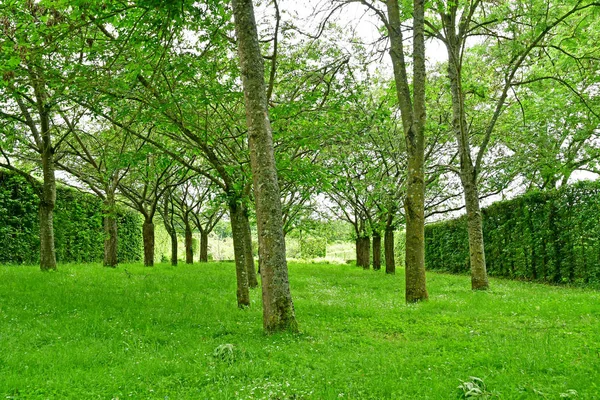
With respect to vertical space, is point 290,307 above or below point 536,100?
below

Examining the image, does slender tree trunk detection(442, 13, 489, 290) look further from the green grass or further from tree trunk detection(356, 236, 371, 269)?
tree trunk detection(356, 236, 371, 269)

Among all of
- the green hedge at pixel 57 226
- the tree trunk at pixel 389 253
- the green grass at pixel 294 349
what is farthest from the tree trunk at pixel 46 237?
the tree trunk at pixel 389 253

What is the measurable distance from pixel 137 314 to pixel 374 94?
695 inches

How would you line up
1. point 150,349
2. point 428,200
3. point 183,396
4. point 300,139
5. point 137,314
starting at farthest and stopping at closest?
point 428,200
point 300,139
point 137,314
point 150,349
point 183,396

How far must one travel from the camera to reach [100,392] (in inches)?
178

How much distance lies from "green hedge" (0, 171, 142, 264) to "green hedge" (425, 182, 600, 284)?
17.6 metres

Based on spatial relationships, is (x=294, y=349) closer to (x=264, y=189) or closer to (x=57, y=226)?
(x=264, y=189)

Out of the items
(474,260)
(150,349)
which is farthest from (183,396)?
(474,260)

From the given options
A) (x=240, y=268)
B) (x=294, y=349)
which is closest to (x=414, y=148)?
(x=240, y=268)

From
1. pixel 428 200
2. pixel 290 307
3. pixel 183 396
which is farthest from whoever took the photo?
pixel 428 200

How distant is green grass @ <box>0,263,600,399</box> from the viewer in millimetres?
4492

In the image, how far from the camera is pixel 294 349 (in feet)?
19.8

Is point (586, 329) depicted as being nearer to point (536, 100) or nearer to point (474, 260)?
point (474, 260)

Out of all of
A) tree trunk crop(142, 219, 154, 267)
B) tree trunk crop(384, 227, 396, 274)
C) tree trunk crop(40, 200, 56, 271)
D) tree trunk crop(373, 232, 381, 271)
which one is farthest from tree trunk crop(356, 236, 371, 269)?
tree trunk crop(40, 200, 56, 271)
